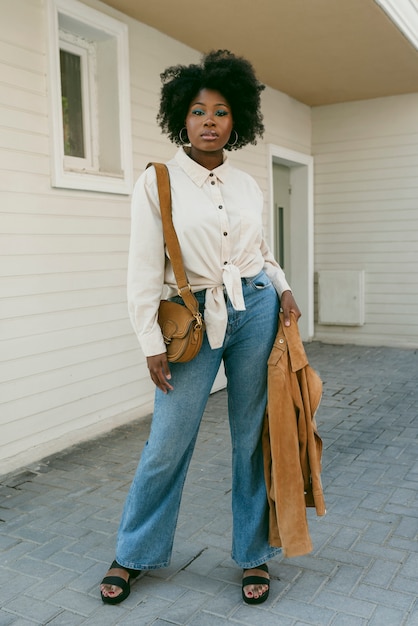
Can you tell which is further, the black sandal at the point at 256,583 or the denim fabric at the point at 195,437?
the black sandal at the point at 256,583

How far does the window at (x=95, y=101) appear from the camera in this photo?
14.7 ft

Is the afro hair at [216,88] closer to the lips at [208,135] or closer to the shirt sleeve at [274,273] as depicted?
the lips at [208,135]

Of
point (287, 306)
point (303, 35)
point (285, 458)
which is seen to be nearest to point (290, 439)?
point (285, 458)

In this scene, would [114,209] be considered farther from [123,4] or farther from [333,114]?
[333,114]

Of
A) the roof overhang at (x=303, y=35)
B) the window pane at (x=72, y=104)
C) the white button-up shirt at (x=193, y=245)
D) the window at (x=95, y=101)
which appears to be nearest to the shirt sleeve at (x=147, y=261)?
the white button-up shirt at (x=193, y=245)

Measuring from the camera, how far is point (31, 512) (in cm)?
332

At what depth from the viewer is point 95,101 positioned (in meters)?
4.76

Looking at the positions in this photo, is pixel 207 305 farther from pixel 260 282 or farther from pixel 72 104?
pixel 72 104

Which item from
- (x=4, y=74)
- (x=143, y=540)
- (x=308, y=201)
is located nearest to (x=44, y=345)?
(x=4, y=74)

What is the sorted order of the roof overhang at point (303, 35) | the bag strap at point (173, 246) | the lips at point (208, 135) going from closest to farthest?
the bag strap at point (173, 246), the lips at point (208, 135), the roof overhang at point (303, 35)

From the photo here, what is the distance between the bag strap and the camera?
2.19m

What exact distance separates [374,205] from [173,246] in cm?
640

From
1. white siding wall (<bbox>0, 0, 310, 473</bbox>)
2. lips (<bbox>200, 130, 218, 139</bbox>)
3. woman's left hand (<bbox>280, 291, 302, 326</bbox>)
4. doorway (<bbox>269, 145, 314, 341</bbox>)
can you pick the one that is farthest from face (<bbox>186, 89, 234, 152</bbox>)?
doorway (<bbox>269, 145, 314, 341</bbox>)

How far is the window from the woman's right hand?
2.44m
